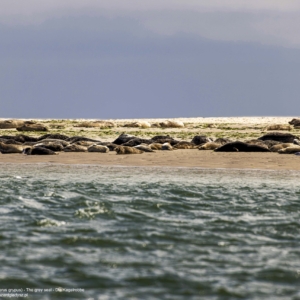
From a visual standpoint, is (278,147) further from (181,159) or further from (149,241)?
(149,241)

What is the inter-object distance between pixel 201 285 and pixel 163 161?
597 inches

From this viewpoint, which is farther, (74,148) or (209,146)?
(209,146)

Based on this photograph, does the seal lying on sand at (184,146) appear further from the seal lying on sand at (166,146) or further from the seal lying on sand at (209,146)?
the seal lying on sand at (209,146)

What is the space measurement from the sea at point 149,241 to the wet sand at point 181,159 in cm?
517

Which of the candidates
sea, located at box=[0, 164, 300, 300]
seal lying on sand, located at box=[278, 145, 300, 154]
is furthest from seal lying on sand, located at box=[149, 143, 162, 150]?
sea, located at box=[0, 164, 300, 300]

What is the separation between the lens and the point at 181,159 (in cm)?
2270

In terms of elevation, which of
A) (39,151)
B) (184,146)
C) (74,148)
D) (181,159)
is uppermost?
(184,146)

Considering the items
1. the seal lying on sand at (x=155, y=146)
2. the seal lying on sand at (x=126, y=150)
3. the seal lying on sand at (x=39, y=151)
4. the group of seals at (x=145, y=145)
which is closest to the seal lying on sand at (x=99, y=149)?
the group of seals at (x=145, y=145)

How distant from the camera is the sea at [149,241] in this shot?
6973 mm

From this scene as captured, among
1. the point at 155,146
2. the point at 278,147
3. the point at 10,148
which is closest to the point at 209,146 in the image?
the point at 155,146

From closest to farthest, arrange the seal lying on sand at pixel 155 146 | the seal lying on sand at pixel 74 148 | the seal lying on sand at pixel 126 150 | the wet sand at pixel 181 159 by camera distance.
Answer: the wet sand at pixel 181 159 → the seal lying on sand at pixel 126 150 → the seal lying on sand at pixel 74 148 → the seal lying on sand at pixel 155 146

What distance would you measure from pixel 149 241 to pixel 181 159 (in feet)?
45.3

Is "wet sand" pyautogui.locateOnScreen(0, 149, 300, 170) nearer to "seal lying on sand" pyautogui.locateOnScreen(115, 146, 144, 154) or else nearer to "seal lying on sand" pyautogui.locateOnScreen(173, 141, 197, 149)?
"seal lying on sand" pyautogui.locateOnScreen(115, 146, 144, 154)

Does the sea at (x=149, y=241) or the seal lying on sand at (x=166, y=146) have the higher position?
the seal lying on sand at (x=166, y=146)
